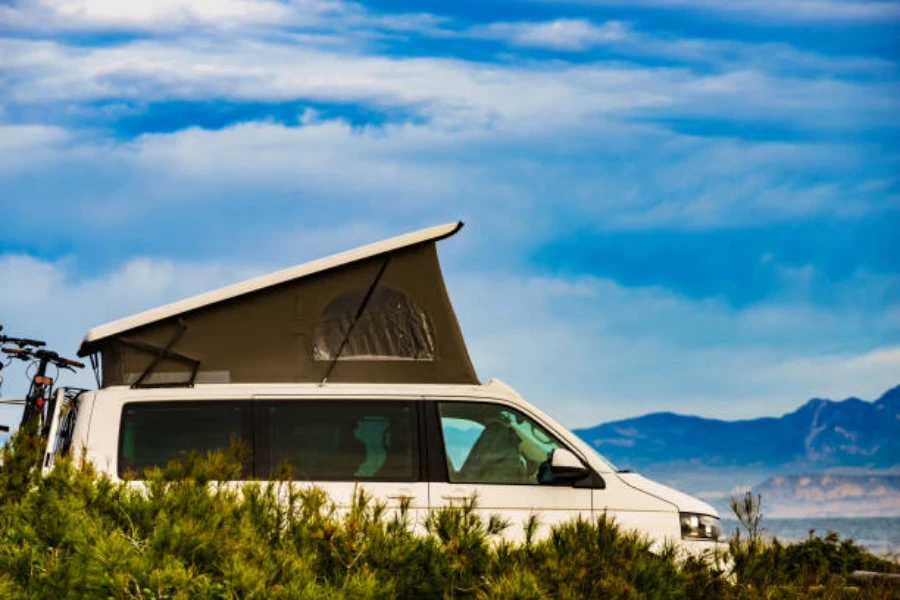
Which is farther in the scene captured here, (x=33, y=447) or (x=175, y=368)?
(x=175, y=368)

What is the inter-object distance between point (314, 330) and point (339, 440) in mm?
1080

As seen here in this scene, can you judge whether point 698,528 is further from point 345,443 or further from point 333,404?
point 333,404

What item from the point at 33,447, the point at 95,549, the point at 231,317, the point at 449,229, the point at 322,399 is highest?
the point at 449,229

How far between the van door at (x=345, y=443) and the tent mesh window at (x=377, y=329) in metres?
0.61

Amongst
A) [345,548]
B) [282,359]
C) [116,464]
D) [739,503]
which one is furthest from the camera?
[282,359]

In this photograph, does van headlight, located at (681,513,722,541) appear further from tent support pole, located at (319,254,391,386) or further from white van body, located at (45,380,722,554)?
tent support pole, located at (319,254,391,386)

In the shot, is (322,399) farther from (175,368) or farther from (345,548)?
(345,548)

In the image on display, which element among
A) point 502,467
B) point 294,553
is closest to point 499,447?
point 502,467

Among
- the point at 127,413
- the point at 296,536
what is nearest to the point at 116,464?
the point at 127,413

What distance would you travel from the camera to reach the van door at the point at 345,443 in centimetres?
1043

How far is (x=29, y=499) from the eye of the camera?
703 centimetres

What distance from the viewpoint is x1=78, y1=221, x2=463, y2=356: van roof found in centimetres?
1076

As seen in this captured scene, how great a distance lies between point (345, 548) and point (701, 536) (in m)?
4.99

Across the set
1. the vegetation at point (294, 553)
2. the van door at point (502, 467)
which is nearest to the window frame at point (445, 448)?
the van door at point (502, 467)
